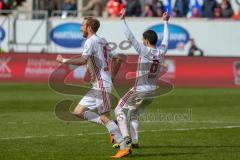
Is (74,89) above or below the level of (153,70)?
below

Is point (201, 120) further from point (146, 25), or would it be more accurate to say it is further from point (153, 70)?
point (146, 25)

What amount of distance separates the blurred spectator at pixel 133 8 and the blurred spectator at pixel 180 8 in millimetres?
1678

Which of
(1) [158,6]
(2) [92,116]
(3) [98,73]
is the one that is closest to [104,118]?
(2) [92,116]

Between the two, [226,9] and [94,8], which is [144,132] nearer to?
[226,9]

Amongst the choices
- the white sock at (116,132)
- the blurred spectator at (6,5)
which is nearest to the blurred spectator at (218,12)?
the blurred spectator at (6,5)

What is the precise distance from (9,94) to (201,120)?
8.62 meters

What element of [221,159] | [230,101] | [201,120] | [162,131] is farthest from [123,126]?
[230,101]

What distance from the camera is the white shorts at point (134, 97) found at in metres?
13.7

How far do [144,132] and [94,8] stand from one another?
65.9 ft

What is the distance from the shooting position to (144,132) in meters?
16.2

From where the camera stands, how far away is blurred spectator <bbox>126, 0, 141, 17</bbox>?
113 feet

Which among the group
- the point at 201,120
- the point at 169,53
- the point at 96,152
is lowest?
the point at 169,53

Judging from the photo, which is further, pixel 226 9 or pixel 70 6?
pixel 70 6

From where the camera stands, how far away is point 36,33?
110ft
